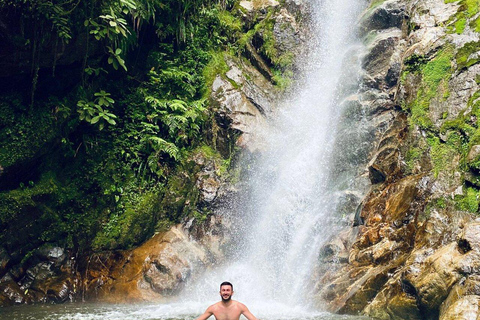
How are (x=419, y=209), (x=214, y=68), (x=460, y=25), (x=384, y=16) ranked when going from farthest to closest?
1. (x=384, y=16)
2. (x=214, y=68)
3. (x=460, y=25)
4. (x=419, y=209)

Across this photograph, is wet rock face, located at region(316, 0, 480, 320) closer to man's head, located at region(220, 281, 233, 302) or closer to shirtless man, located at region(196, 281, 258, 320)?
shirtless man, located at region(196, 281, 258, 320)

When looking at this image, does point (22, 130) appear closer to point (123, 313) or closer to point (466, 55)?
point (123, 313)

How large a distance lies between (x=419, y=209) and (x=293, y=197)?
4.61 metres

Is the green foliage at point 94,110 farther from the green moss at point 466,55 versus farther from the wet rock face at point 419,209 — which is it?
the green moss at point 466,55

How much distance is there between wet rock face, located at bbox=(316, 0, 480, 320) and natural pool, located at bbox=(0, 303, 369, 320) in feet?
2.37

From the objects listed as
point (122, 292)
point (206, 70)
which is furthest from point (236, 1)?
point (122, 292)

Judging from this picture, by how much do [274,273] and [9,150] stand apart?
6766mm

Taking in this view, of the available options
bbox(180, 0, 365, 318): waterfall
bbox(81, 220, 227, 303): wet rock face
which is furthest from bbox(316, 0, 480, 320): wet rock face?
bbox(81, 220, 227, 303): wet rock face

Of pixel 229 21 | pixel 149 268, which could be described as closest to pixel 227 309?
pixel 149 268

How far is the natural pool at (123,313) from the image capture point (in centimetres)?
720

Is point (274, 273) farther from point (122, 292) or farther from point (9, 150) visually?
point (9, 150)

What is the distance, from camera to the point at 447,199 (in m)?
7.26

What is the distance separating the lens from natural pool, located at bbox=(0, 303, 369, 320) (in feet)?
23.6

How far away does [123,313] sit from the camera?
25.4 feet
